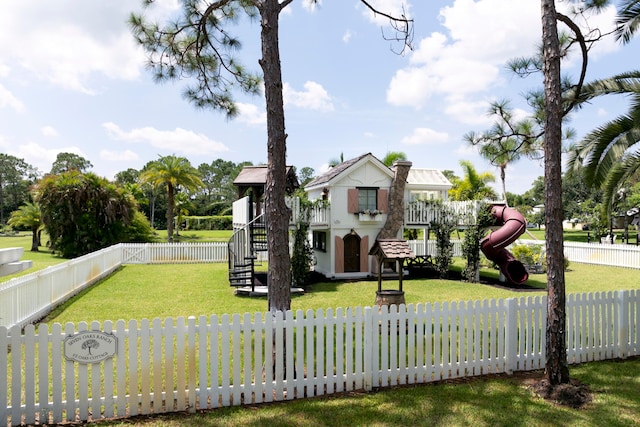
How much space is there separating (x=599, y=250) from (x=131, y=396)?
25372 mm

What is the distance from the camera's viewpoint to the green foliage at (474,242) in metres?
18.2

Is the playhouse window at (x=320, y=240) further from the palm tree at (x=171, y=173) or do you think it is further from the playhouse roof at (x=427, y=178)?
the palm tree at (x=171, y=173)

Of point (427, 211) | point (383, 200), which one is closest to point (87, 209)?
point (383, 200)

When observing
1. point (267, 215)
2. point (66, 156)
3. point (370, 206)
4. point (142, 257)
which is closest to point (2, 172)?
point (66, 156)

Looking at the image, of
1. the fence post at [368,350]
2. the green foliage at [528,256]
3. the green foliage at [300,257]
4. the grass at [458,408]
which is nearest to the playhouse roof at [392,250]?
the grass at [458,408]

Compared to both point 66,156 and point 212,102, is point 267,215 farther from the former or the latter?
point 66,156

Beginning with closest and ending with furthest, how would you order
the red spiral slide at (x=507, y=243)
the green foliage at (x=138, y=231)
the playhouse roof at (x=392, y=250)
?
the playhouse roof at (x=392, y=250) < the red spiral slide at (x=507, y=243) < the green foliage at (x=138, y=231)

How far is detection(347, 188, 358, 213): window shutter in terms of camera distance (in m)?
19.4

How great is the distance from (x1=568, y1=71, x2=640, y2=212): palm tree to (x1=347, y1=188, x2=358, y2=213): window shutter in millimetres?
10416

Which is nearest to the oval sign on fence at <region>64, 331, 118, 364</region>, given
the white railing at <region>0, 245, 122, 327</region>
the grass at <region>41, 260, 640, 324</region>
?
the white railing at <region>0, 245, 122, 327</region>

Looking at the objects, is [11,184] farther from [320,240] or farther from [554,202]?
[554,202]

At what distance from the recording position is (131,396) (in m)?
5.23

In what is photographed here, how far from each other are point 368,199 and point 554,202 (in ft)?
45.2

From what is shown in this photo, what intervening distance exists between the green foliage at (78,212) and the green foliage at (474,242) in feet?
68.8
